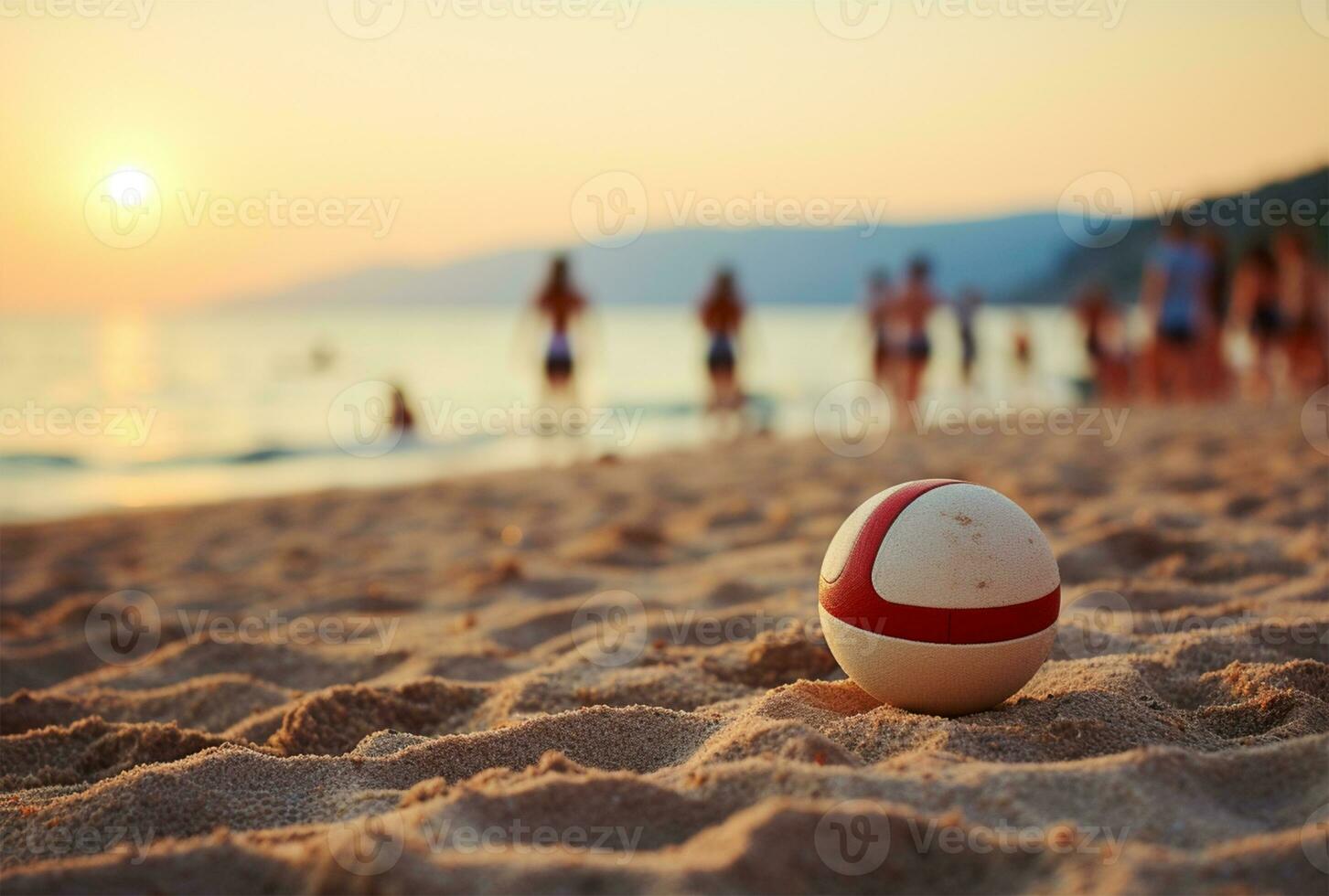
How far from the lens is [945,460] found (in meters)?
9.05

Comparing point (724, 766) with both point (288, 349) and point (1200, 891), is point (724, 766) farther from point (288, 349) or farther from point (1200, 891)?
point (288, 349)

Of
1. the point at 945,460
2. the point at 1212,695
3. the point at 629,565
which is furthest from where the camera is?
the point at 945,460

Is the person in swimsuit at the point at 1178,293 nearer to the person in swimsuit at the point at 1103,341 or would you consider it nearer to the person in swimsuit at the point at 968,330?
the person in swimsuit at the point at 968,330

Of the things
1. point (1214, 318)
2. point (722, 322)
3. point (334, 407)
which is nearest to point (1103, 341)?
point (1214, 318)

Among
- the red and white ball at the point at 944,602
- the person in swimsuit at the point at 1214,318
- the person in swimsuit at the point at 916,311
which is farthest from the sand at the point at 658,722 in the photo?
the person in swimsuit at the point at 916,311

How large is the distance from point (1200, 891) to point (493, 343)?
5819 cm

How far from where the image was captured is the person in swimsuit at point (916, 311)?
14078 mm

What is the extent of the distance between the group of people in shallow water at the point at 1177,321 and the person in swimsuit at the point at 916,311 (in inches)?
0.5

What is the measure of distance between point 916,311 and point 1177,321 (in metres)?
3.07

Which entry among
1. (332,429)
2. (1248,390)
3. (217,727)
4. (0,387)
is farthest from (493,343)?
(217,727)

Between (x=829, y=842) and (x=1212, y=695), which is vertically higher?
(x=829, y=842)

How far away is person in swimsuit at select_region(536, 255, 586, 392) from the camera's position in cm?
1284

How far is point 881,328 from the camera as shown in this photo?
15.1 meters

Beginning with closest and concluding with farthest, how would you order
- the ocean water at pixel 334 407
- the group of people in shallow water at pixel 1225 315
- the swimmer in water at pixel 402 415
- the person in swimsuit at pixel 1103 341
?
the group of people in shallow water at pixel 1225 315 → the ocean water at pixel 334 407 → the swimmer in water at pixel 402 415 → the person in swimsuit at pixel 1103 341
